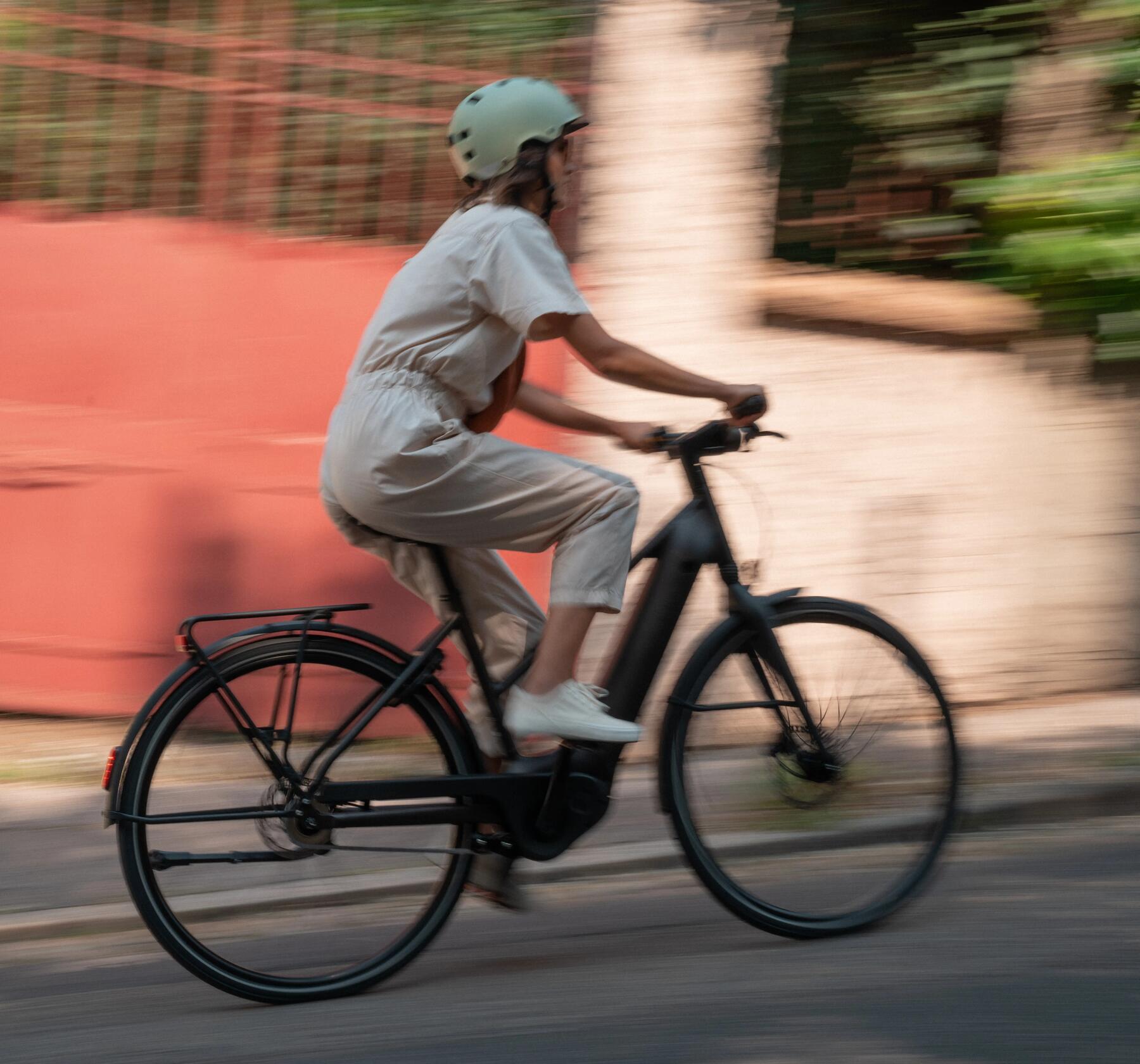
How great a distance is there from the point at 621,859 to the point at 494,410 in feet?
5.42

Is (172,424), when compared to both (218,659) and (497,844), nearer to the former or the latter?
(218,659)

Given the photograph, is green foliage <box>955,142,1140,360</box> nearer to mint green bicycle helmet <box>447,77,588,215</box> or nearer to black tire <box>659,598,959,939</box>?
black tire <box>659,598,959,939</box>

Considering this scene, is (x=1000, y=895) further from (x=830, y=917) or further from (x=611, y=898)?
(x=611, y=898)

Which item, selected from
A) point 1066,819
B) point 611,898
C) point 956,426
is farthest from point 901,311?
point 611,898

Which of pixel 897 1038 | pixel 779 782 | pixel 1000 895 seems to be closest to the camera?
pixel 897 1038

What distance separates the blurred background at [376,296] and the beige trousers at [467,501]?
2.29m

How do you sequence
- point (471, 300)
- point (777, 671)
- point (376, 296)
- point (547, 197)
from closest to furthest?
point (471, 300)
point (547, 197)
point (777, 671)
point (376, 296)

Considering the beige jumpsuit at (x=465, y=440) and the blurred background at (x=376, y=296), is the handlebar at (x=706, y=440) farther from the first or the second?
the blurred background at (x=376, y=296)

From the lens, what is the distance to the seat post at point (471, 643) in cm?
361

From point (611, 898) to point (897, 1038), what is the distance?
1280mm

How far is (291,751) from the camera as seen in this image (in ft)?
11.6

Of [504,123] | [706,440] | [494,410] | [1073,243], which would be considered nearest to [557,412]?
[494,410]

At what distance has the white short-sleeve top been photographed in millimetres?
3355

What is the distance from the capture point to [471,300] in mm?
3416
